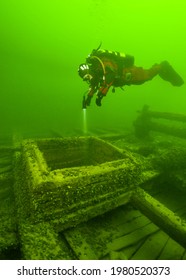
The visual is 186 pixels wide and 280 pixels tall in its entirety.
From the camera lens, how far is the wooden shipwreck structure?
8.62 feet

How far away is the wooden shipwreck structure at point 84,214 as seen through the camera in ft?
8.62

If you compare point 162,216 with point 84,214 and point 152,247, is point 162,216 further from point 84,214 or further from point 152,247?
point 84,214

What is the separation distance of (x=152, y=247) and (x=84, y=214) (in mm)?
1118

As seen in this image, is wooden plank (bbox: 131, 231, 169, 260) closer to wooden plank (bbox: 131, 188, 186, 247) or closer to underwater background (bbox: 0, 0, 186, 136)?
wooden plank (bbox: 131, 188, 186, 247)

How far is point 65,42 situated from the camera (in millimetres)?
54750

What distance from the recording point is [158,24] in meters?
64.5

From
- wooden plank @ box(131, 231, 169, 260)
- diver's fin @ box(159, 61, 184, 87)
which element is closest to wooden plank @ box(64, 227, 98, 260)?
wooden plank @ box(131, 231, 169, 260)

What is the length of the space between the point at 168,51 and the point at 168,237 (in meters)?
104

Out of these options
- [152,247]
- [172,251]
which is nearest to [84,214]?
[152,247]

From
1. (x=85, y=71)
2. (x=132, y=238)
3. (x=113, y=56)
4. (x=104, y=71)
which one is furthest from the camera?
(x=113, y=56)

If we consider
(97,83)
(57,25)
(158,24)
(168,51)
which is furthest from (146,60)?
(97,83)

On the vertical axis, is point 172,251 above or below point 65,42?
below

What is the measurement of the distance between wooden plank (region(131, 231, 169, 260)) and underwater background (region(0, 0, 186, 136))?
16.6m

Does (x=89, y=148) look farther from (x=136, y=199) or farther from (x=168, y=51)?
(x=168, y=51)
